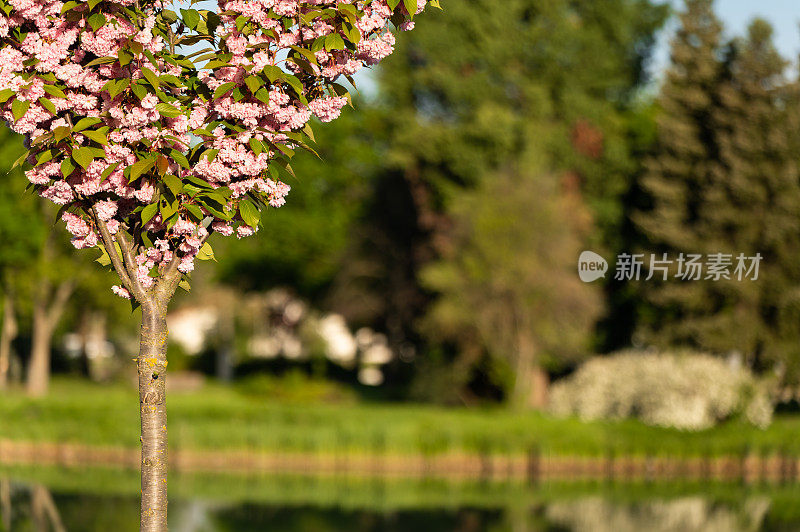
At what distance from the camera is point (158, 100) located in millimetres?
7344

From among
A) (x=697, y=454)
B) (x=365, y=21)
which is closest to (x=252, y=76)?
(x=365, y=21)

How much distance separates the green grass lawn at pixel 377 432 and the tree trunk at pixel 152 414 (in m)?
18.7

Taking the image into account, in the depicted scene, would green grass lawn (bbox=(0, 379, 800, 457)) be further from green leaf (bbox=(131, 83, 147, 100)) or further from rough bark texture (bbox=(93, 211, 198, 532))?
green leaf (bbox=(131, 83, 147, 100))

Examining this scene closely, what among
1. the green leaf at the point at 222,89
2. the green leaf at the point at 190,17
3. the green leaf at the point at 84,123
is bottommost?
the green leaf at the point at 84,123

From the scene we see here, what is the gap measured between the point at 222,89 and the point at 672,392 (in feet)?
90.2

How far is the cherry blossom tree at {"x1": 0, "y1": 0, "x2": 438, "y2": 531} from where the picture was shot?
7156 mm

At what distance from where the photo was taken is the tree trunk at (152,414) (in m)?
7.91

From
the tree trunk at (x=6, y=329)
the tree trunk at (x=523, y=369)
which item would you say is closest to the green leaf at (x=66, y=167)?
the tree trunk at (x=523, y=369)

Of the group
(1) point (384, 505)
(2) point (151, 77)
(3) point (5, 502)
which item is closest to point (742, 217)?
(1) point (384, 505)

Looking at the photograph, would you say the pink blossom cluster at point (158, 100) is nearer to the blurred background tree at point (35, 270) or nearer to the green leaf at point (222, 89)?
the green leaf at point (222, 89)

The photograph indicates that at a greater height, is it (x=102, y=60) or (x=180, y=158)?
(x=102, y=60)

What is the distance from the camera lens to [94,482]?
2562cm

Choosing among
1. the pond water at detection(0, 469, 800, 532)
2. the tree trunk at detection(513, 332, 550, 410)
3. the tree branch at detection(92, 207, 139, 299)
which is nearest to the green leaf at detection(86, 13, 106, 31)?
the tree branch at detection(92, 207, 139, 299)

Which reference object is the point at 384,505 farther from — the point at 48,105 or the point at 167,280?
the point at 48,105
